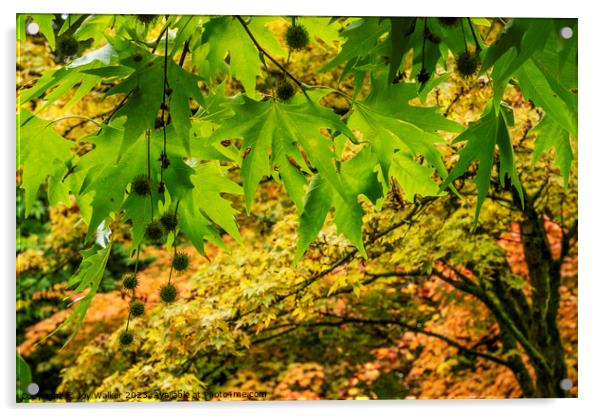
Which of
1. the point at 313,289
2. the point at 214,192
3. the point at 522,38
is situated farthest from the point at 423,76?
the point at 313,289

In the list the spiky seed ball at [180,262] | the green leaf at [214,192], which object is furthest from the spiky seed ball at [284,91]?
the spiky seed ball at [180,262]

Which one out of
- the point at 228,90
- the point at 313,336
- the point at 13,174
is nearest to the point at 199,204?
the point at 13,174

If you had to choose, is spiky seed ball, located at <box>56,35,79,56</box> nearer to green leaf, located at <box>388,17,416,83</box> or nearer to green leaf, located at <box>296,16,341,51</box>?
green leaf, located at <box>296,16,341,51</box>

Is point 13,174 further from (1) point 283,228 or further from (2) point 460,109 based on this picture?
(2) point 460,109

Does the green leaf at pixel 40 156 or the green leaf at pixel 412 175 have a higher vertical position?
the green leaf at pixel 40 156

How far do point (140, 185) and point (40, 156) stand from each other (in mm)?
392

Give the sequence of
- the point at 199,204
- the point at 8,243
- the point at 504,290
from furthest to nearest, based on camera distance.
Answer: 1. the point at 504,290
2. the point at 8,243
3. the point at 199,204

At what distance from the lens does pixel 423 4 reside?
218 cm

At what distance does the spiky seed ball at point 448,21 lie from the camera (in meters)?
1.27

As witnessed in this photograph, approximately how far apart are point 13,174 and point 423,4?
1.41m

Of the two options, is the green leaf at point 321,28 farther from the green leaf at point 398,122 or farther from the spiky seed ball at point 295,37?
the green leaf at point 398,122

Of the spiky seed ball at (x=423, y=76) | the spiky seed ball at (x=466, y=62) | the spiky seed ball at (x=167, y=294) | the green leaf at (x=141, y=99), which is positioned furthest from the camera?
the spiky seed ball at (x=167, y=294)

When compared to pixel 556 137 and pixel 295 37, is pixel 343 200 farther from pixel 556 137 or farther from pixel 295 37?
pixel 556 137
